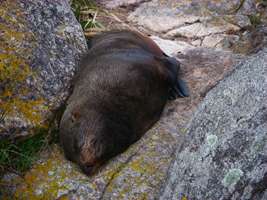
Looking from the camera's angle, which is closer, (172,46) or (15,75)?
(15,75)

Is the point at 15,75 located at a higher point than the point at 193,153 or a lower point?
lower

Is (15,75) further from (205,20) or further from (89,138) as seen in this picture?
(205,20)

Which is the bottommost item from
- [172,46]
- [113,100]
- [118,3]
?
[118,3]

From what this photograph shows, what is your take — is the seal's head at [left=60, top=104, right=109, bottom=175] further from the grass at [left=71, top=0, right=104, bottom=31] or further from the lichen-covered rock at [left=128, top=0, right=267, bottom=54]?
the lichen-covered rock at [left=128, top=0, right=267, bottom=54]

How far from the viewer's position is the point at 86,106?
444 centimetres

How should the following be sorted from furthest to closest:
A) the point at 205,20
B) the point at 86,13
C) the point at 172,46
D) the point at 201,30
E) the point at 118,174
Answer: the point at 205,20 < the point at 201,30 < the point at 86,13 < the point at 172,46 < the point at 118,174

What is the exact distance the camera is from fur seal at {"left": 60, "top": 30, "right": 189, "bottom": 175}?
427 centimetres

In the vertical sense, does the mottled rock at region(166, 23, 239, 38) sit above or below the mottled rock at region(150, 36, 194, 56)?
below

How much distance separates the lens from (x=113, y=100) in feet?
14.5

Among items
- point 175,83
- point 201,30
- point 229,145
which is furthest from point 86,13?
point 229,145

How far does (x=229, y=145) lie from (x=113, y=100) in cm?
135

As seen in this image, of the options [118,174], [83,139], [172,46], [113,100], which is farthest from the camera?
[172,46]

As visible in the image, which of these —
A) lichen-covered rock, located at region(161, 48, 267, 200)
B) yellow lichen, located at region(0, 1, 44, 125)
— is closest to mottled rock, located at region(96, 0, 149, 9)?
yellow lichen, located at region(0, 1, 44, 125)

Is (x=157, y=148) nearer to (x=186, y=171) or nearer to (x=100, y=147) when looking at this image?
(x=100, y=147)
